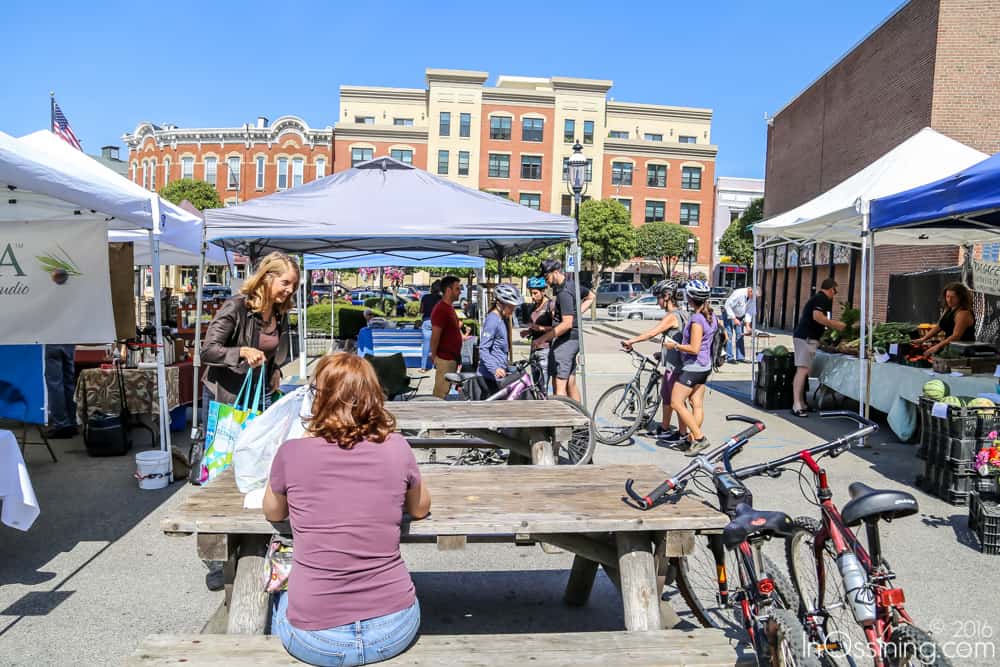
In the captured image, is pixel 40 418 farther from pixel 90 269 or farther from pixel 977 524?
pixel 977 524

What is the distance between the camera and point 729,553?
11.8 feet

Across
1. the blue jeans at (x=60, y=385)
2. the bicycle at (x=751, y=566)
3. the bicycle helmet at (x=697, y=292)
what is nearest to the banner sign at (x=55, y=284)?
the blue jeans at (x=60, y=385)

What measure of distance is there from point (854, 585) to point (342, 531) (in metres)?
1.89

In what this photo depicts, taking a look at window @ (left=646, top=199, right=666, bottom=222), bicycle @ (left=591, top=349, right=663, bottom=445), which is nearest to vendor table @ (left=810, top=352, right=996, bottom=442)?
bicycle @ (left=591, top=349, right=663, bottom=445)

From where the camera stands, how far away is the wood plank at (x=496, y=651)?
103 inches

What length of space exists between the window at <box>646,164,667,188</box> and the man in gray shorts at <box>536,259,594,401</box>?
58.9 metres

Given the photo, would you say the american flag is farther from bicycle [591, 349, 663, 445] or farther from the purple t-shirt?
the purple t-shirt

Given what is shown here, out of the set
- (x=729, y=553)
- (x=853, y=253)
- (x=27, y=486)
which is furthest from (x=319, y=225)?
(x=853, y=253)

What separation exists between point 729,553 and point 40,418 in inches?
201

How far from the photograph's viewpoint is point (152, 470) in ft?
22.1

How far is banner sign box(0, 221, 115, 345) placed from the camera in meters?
6.21

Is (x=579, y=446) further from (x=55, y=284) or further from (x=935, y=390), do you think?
(x=55, y=284)

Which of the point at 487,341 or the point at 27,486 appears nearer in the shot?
the point at 27,486

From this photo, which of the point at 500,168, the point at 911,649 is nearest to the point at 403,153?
the point at 500,168
